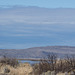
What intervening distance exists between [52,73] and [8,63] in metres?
13.1

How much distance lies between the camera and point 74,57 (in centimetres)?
3200

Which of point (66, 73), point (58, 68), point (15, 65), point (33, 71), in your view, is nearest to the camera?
point (66, 73)

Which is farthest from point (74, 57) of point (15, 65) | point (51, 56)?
point (15, 65)

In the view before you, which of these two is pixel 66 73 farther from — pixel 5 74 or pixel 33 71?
pixel 5 74

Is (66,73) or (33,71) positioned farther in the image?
(33,71)

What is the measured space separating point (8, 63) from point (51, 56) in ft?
33.0

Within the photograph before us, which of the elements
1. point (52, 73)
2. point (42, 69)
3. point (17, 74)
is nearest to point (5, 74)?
point (17, 74)

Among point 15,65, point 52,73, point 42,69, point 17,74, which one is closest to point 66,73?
point 52,73

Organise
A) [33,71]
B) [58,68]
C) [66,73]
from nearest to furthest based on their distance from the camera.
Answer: [66,73]
[58,68]
[33,71]

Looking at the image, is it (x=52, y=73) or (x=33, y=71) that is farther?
(x=33, y=71)

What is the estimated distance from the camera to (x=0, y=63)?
40.1 meters

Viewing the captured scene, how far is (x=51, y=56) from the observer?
31531mm

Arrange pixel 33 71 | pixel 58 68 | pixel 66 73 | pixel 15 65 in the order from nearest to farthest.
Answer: pixel 66 73
pixel 58 68
pixel 33 71
pixel 15 65

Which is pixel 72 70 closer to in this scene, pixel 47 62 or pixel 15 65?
pixel 47 62
